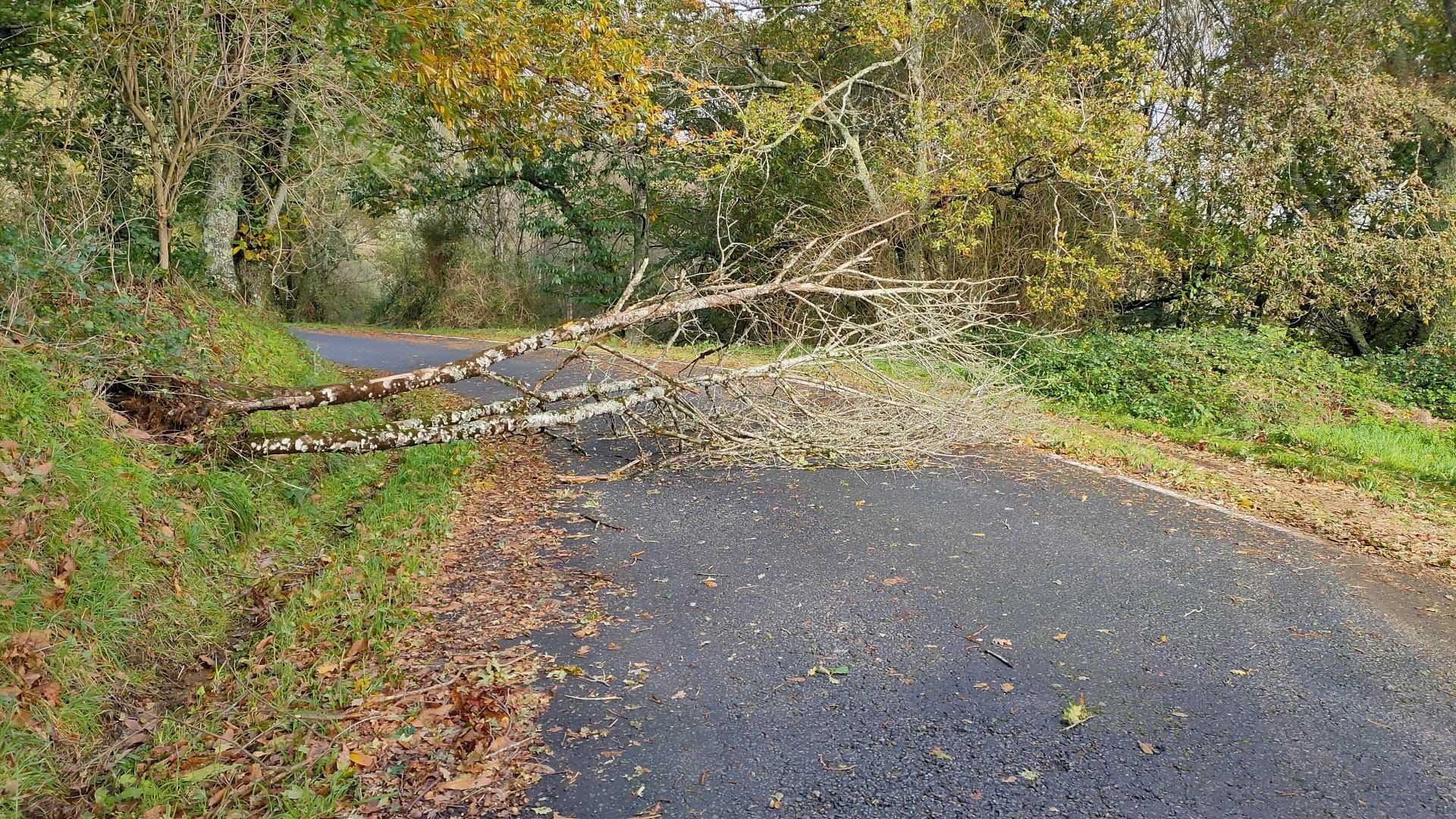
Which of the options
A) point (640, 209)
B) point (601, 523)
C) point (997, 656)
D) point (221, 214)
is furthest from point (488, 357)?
point (640, 209)

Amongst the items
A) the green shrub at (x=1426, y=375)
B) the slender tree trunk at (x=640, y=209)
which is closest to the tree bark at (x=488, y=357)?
the green shrub at (x=1426, y=375)

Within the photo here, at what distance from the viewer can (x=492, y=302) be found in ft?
81.7

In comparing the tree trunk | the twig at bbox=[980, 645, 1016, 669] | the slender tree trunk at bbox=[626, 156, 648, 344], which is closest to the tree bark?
the twig at bbox=[980, 645, 1016, 669]

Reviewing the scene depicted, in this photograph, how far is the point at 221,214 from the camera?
11.7 metres

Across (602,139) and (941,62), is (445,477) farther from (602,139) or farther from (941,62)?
(602,139)

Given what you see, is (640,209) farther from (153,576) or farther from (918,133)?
(153,576)

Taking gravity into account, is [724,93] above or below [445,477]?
above

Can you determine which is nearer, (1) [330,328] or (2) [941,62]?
(2) [941,62]

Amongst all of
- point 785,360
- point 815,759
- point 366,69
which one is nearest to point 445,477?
point 785,360

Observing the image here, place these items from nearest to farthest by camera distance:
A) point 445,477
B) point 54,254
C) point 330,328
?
point 54,254
point 445,477
point 330,328

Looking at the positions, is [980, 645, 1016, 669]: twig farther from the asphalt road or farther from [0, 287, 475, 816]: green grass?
[0, 287, 475, 816]: green grass

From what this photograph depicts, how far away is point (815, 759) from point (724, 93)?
15.1m

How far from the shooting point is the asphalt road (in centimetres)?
315

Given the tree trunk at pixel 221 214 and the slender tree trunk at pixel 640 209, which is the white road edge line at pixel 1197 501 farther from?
the slender tree trunk at pixel 640 209
